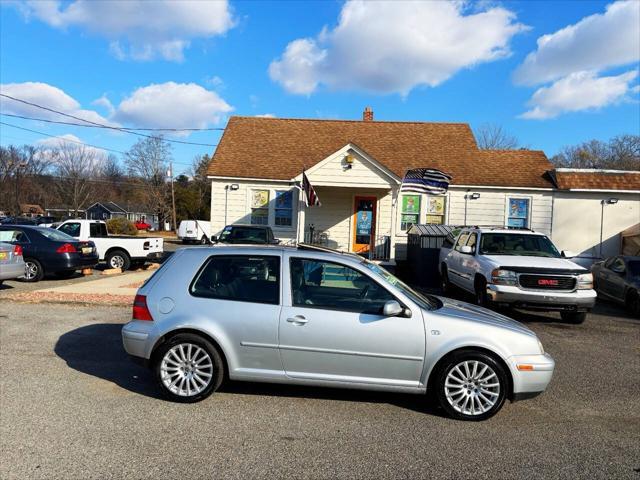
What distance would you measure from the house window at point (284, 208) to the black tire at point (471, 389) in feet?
47.0

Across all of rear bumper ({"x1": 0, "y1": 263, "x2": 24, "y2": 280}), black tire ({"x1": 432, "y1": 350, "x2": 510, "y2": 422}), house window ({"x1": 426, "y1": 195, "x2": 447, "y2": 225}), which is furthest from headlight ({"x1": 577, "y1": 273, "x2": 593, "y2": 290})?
rear bumper ({"x1": 0, "y1": 263, "x2": 24, "y2": 280})

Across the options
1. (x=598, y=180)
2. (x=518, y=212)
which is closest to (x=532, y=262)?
(x=518, y=212)

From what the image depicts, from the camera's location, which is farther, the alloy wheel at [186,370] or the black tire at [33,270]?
the black tire at [33,270]

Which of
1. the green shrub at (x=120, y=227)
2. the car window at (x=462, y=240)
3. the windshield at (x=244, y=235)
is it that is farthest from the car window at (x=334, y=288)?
the green shrub at (x=120, y=227)

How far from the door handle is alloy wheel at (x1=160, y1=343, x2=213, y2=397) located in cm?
90

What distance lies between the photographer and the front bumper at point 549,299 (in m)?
8.34

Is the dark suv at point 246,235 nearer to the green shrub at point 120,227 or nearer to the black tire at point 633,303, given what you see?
the black tire at point 633,303

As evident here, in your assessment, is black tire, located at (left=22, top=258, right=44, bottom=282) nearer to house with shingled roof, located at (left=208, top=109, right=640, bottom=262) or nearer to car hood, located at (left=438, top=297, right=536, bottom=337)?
house with shingled roof, located at (left=208, top=109, right=640, bottom=262)

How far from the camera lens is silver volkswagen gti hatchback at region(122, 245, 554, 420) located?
14.3ft

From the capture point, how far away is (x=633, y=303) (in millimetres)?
10914

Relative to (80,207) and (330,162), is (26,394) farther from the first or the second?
(80,207)

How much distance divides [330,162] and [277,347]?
39.9 ft

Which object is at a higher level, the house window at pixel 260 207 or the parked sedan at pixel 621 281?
the house window at pixel 260 207

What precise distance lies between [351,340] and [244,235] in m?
10.1
